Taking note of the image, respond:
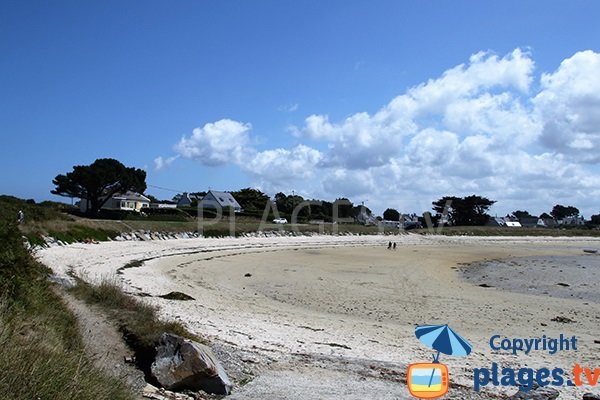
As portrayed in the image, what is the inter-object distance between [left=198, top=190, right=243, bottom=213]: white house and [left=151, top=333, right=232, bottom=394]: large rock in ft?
230

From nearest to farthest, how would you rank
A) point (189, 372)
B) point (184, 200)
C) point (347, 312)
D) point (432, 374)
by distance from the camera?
point (189, 372)
point (432, 374)
point (347, 312)
point (184, 200)

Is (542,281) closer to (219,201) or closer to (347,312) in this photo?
(347,312)

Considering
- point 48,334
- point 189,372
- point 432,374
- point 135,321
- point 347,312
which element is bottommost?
point 347,312

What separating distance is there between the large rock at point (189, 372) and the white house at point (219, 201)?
7009 cm

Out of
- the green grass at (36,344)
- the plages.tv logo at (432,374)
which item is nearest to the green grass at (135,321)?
the green grass at (36,344)

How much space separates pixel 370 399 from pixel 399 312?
23.8ft

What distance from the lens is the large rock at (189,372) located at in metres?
6.20

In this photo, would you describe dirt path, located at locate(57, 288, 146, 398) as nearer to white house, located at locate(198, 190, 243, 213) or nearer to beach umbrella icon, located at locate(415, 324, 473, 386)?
beach umbrella icon, located at locate(415, 324, 473, 386)

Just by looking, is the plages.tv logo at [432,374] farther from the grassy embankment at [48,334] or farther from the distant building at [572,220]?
the distant building at [572,220]

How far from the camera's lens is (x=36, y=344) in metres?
4.88

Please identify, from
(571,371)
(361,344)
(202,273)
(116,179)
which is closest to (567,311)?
(571,371)

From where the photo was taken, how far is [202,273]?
833 inches

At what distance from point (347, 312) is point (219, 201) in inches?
2649

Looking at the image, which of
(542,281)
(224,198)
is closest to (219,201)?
(224,198)
